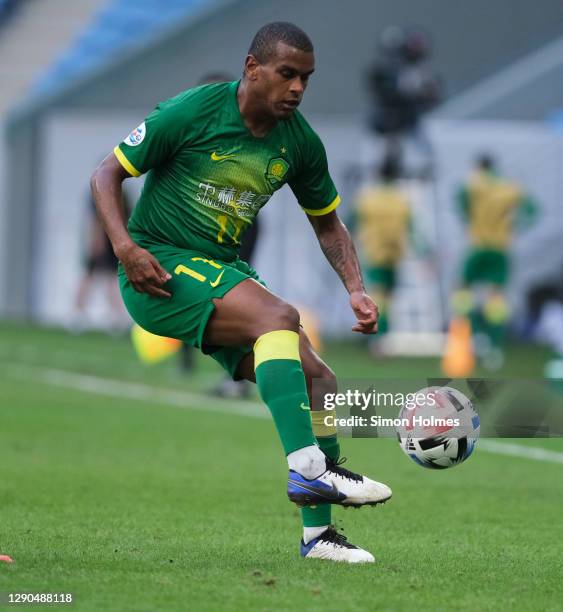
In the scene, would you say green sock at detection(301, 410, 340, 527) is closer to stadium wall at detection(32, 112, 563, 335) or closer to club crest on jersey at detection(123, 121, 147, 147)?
club crest on jersey at detection(123, 121, 147, 147)

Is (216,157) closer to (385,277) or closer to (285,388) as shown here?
(285,388)

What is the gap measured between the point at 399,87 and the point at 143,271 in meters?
16.1

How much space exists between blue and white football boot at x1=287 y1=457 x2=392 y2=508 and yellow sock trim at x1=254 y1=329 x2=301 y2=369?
0.39 metres

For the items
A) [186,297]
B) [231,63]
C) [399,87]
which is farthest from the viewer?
[231,63]

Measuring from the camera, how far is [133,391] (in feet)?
43.0

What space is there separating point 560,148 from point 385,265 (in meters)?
6.18

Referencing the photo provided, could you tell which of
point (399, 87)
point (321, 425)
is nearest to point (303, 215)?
point (399, 87)

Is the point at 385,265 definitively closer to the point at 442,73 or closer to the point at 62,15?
the point at 442,73

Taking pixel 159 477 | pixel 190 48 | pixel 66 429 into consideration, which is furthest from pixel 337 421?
pixel 190 48

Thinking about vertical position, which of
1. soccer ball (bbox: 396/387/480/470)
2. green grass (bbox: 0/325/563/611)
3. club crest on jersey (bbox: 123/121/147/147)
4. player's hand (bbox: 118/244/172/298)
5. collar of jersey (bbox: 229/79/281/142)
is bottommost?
green grass (bbox: 0/325/563/611)

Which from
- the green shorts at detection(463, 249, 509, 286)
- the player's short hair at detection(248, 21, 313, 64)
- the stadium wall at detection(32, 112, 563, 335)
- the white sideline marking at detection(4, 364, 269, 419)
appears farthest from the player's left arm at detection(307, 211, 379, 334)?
the stadium wall at detection(32, 112, 563, 335)

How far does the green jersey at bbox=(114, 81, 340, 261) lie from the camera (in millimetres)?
5078

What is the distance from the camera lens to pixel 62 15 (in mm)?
30812

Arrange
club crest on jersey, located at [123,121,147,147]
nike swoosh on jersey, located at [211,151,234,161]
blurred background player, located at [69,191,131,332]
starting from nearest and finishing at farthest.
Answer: club crest on jersey, located at [123,121,147,147], nike swoosh on jersey, located at [211,151,234,161], blurred background player, located at [69,191,131,332]
